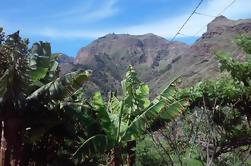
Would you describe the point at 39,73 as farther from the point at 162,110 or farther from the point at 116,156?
the point at 116,156

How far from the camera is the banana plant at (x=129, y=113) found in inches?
633

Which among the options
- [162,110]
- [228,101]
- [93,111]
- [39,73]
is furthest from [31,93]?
[228,101]

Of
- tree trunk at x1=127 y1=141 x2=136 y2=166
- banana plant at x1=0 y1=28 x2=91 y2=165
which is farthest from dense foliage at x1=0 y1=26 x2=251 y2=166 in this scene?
tree trunk at x1=127 y1=141 x2=136 y2=166

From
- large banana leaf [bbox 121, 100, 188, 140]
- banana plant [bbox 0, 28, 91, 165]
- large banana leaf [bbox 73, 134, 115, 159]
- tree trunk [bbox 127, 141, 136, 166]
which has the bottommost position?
tree trunk [bbox 127, 141, 136, 166]

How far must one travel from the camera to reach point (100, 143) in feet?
53.8

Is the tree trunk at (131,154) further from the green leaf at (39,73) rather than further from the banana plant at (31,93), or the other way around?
the green leaf at (39,73)

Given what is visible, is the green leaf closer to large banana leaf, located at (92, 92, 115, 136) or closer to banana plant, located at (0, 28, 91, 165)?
banana plant, located at (0, 28, 91, 165)

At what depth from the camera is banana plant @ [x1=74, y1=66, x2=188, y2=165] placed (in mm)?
16078

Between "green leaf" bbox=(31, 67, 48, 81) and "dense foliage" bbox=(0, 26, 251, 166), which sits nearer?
"dense foliage" bbox=(0, 26, 251, 166)

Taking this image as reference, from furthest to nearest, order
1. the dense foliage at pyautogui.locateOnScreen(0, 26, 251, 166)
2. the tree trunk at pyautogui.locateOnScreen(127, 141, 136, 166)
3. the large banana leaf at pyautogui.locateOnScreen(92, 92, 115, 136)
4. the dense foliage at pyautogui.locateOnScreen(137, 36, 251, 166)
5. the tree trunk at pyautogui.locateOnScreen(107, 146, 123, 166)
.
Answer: the tree trunk at pyautogui.locateOnScreen(127, 141, 136, 166), the tree trunk at pyautogui.locateOnScreen(107, 146, 123, 166), the large banana leaf at pyautogui.locateOnScreen(92, 92, 115, 136), the dense foliage at pyautogui.locateOnScreen(137, 36, 251, 166), the dense foliage at pyautogui.locateOnScreen(0, 26, 251, 166)

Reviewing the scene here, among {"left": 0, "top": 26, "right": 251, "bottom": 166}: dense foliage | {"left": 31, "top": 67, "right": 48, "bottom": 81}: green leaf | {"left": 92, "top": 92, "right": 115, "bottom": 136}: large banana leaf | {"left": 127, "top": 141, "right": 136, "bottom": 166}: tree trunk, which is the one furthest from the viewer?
{"left": 127, "top": 141, "right": 136, "bottom": 166}: tree trunk

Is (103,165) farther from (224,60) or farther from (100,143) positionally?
(224,60)

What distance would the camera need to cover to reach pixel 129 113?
673 inches

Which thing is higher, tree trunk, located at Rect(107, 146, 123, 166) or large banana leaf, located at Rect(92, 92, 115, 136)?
large banana leaf, located at Rect(92, 92, 115, 136)
